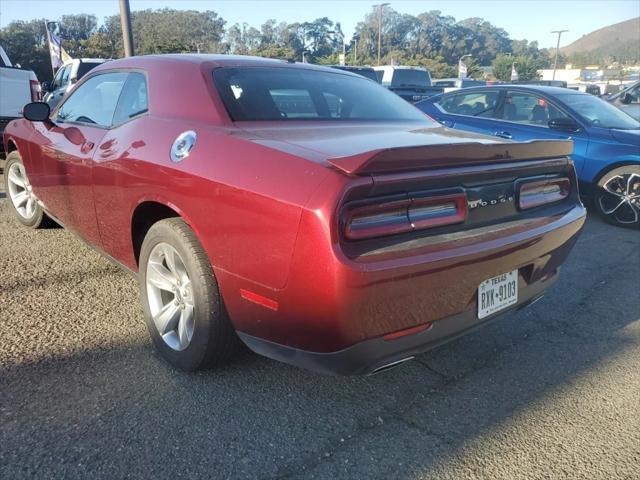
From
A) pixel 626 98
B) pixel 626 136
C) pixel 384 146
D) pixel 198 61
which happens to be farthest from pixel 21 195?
pixel 626 98

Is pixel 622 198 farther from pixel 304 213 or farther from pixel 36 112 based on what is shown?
pixel 36 112

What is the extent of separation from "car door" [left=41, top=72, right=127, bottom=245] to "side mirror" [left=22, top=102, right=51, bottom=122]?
0.33ft

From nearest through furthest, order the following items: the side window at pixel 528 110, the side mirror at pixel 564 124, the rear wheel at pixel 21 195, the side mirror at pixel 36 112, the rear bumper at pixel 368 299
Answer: the rear bumper at pixel 368 299, the side mirror at pixel 36 112, the rear wheel at pixel 21 195, the side mirror at pixel 564 124, the side window at pixel 528 110

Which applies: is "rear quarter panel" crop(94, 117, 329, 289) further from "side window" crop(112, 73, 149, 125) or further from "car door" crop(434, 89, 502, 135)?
"car door" crop(434, 89, 502, 135)

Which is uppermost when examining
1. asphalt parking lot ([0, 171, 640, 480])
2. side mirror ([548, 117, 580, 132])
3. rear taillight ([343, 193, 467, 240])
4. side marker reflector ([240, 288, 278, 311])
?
rear taillight ([343, 193, 467, 240])

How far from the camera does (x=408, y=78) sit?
58.6 ft

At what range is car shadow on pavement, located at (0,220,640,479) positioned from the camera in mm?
2045

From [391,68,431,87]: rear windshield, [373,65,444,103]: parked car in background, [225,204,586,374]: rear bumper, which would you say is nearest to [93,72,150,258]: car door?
[225,204,586,374]: rear bumper

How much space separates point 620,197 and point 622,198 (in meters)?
0.03

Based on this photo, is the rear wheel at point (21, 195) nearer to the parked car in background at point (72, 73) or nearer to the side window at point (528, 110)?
the side window at point (528, 110)

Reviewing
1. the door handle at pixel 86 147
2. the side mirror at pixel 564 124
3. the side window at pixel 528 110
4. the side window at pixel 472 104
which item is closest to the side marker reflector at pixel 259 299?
the door handle at pixel 86 147

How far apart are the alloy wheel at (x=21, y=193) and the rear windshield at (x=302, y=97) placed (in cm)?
272

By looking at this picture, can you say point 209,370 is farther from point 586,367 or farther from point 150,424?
point 586,367

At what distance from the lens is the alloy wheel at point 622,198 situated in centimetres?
599
